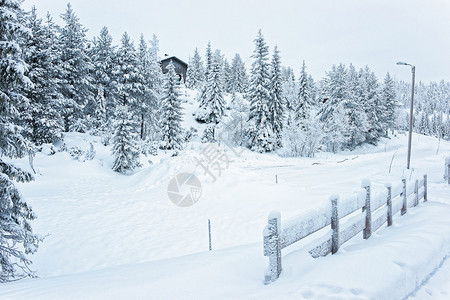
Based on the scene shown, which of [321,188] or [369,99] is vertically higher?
[369,99]

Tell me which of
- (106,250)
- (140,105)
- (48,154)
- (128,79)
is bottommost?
(106,250)

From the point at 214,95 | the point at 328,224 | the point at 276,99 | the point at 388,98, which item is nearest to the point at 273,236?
the point at 328,224

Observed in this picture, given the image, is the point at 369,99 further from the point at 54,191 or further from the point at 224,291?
the point at 224,291

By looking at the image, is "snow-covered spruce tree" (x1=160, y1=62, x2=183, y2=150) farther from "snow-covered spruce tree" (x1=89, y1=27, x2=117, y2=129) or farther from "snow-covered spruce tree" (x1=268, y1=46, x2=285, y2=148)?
"snow-covered spruce tree" (x1=268, y1=46, x2=285, y2=148)

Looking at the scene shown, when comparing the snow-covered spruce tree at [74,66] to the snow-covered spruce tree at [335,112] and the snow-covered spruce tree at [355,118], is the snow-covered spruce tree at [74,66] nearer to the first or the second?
the snow-covered spruce tree at [335,112]

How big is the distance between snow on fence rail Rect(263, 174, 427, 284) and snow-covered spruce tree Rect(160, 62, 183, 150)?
28202 mm

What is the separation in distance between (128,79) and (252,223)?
28964mm

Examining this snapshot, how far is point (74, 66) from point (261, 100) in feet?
73.7

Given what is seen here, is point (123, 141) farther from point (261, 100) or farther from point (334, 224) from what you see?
point (334, 224)

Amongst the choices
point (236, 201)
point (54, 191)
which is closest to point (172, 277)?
point (236, 201)

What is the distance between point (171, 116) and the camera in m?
32.8

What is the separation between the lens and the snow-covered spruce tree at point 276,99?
36750 mm

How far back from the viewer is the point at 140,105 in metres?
35.2

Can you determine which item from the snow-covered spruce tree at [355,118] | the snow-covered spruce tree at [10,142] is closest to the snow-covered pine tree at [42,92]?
the snow-covered spruce tree at [10,142]
